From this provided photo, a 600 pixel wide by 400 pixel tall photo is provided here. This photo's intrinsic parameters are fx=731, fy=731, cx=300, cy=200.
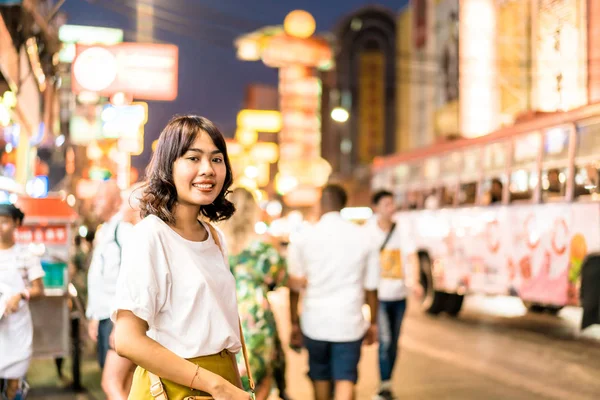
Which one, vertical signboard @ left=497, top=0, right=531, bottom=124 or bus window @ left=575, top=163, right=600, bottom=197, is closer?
bus window @ left=575, top=163, right=600, bottom=197

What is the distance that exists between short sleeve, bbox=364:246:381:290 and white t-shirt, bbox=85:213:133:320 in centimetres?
187

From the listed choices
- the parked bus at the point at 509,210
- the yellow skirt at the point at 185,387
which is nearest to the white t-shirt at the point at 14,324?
the yellow skirt at the point at 185,387

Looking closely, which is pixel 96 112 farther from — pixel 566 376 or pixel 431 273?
pixel 566 376

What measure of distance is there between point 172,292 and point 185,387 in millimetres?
312

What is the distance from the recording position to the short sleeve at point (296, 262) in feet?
17.9

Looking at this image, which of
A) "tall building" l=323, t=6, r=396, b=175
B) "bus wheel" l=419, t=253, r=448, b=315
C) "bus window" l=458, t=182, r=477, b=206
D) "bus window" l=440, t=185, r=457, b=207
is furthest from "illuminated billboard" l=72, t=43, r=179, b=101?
"tall building" l=323, t=6, r=396, b=175

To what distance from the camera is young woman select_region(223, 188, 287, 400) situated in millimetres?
5176

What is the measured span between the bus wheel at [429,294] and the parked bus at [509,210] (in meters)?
0.02

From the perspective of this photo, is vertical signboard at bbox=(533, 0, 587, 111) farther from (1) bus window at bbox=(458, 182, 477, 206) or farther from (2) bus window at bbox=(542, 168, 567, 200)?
(2) bus window at bbox=(542, 168, 567, 200)

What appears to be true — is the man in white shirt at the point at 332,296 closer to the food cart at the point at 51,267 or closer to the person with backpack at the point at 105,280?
the person with backpack at the point at 105,280

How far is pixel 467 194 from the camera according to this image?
1419 centimetres

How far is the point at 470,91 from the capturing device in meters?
27.7

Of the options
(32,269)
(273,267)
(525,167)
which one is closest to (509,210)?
Result: (525,167)

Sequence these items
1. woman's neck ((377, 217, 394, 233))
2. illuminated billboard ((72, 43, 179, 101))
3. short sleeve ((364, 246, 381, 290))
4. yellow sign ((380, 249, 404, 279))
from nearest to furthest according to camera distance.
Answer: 1. short sleeve ((364, 246, 381, 290))
2. yellow sign ((380, 249, 404, 279))
3. woman's neck ((377, 217, 394, 233))
4. illuminated billboard ((72, 43, 179, 101))
